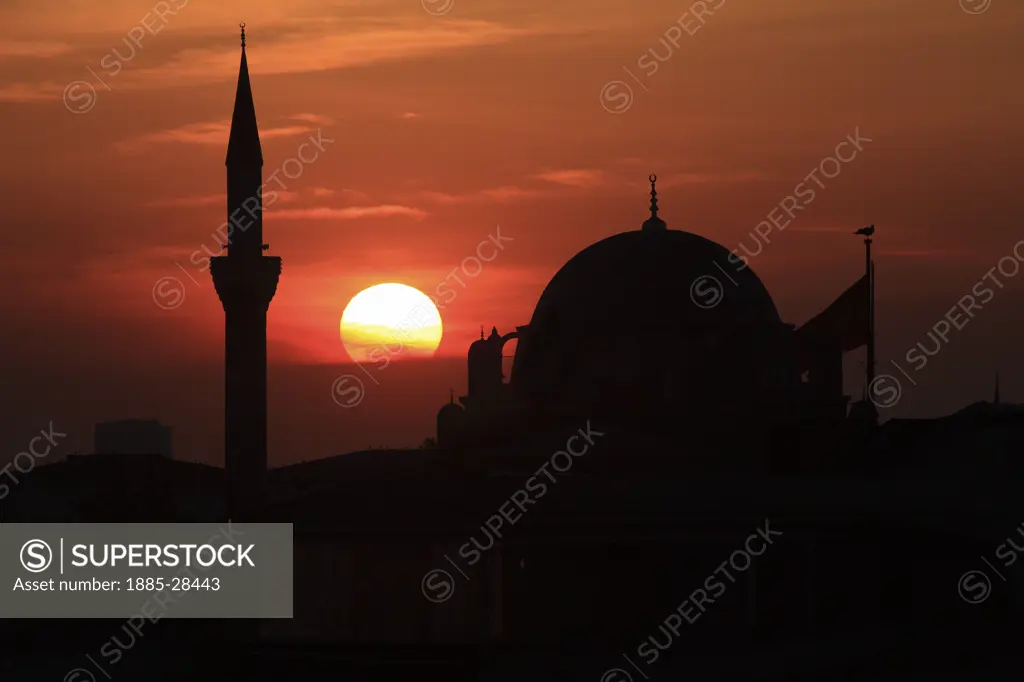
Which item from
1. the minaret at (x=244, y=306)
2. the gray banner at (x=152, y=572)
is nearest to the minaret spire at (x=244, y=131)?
the minaret at (x=244, y=306)

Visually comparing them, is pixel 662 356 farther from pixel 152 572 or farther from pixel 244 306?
pixel 152 572

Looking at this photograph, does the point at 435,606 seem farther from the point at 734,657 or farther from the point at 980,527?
the point at 980,527

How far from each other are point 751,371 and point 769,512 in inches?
314

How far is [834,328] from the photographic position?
38.2 m

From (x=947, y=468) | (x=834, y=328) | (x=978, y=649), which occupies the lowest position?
(x=978, y=649)

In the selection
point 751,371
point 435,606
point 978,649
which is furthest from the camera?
point 751,371

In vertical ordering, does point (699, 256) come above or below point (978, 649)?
above

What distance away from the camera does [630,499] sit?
2834cm

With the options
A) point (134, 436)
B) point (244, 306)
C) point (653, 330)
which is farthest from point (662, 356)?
point (134, 436)

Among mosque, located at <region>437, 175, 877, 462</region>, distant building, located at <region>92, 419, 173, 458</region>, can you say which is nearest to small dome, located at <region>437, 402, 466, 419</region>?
mosque, located at <region>437, 175, 877, 462</region>

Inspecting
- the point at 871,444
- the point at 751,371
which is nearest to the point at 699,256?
the point at 751,371

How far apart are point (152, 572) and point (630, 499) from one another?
7.87 metres

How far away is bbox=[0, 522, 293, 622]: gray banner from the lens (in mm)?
25547

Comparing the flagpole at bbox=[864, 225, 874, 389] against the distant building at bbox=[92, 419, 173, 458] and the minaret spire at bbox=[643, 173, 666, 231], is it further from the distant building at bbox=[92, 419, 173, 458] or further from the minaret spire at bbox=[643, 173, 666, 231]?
the distant building at bbox=[92, 419, 173, 458]
